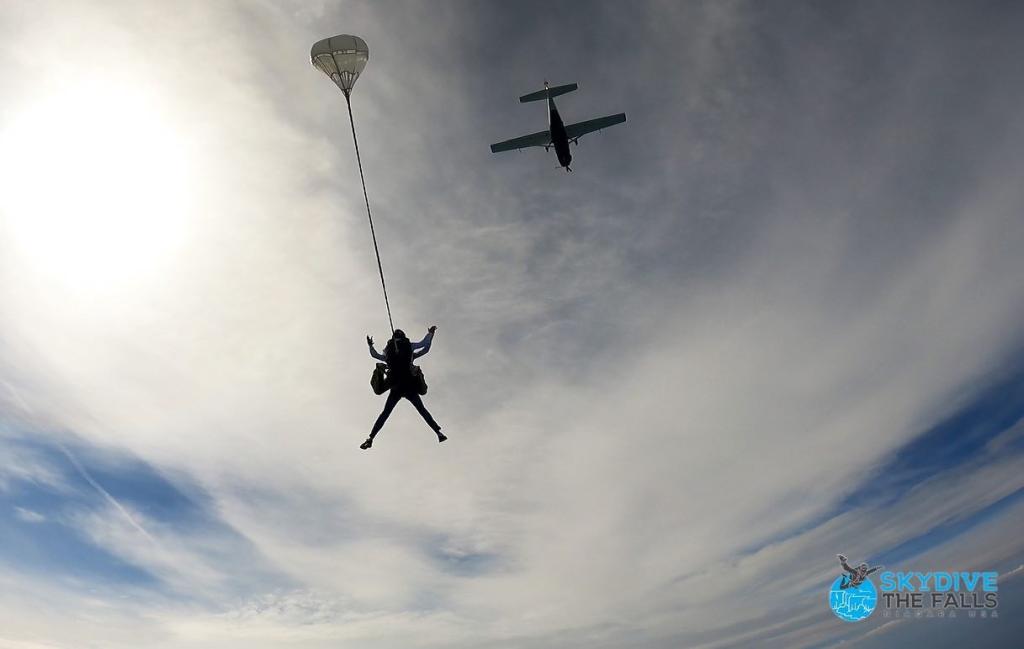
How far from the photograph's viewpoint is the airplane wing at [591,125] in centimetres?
3922

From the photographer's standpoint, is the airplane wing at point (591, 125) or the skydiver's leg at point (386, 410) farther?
the airplane wing at point (591, 125)

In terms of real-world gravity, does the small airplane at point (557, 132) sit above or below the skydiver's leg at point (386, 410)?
above

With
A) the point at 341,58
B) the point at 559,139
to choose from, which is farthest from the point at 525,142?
the point at 341,58

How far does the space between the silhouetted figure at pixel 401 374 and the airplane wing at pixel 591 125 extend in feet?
94.8

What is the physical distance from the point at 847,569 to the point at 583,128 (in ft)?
177

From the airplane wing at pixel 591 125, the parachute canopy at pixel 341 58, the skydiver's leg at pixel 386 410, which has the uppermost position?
the airplane wing at pixel 591 125

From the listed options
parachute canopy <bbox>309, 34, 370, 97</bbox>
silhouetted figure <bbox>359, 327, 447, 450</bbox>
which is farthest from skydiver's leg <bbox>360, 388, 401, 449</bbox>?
parachute canopy <bbox>309, 34, 370, 97</bbox>

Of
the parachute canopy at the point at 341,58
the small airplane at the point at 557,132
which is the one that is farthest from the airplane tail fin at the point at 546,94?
the parachute canopy at the point at 341,58

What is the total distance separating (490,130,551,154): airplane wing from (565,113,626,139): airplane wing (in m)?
1.73

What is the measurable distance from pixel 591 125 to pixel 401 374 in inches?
1256

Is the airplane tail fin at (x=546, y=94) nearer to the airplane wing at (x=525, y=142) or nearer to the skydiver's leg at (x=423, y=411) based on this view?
the airplane wing at (x=525, y=142)

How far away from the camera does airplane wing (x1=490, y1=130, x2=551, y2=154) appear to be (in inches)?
1560

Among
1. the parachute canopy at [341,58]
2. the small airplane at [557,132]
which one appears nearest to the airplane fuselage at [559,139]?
the small airplane at [557,132]

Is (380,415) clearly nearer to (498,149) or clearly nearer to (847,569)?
(498,149)
